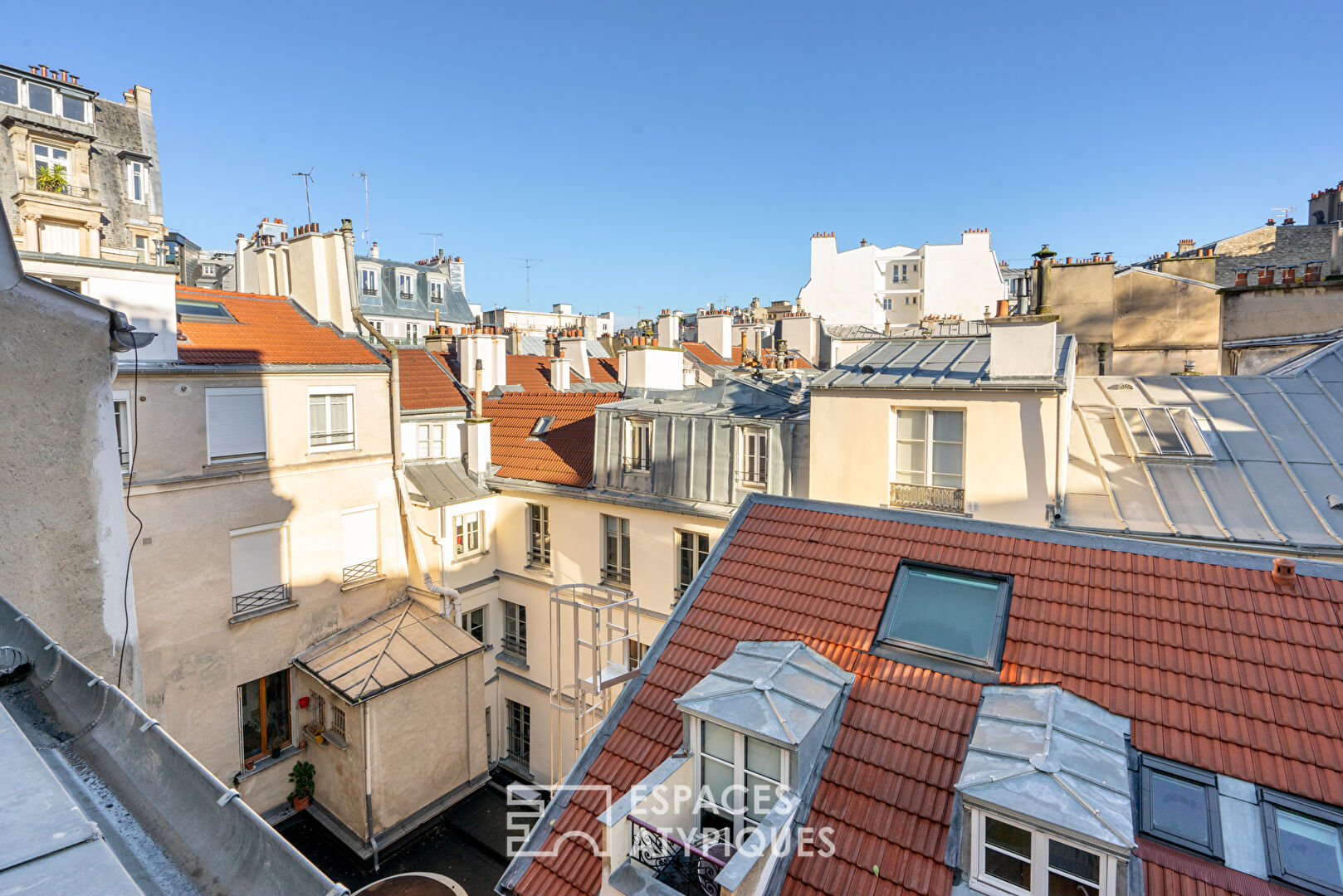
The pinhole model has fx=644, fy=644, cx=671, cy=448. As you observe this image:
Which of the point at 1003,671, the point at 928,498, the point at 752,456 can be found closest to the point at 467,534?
the point at 752,456

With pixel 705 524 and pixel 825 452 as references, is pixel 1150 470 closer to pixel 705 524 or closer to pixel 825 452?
pixel 825 452

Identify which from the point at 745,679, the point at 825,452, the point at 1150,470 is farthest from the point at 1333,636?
the point at 825,452

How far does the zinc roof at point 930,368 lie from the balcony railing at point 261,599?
11285mm

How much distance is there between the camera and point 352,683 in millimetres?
12484

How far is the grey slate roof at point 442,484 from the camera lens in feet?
48.9

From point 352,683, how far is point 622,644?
5.30m

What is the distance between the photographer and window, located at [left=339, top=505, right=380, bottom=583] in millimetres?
14122

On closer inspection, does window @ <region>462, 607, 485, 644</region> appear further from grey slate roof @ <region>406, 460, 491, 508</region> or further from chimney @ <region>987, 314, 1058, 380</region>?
chimney @ <region>987, 314, 1058, 380</region>

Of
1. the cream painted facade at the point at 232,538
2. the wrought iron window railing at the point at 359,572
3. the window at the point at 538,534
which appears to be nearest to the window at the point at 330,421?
the cream painted facade at the point at 232,538

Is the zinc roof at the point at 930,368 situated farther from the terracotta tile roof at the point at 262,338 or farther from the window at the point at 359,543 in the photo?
the terracotta tile roof at the point at 262,338

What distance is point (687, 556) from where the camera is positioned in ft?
43.6

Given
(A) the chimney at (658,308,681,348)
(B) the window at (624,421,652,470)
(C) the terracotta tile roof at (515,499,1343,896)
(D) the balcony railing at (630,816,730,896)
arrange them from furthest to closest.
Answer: (A) the chimney at (658,308,681,348) → (B) the window at (624,421,652,470) → (D) the balcony railing at (630,816,730,896) → (C) the terracotta tile roof at (515,499,1343,896)

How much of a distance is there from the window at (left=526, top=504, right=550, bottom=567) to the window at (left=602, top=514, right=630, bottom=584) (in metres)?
1.71

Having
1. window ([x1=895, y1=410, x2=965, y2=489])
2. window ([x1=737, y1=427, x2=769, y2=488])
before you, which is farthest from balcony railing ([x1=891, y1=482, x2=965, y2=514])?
window ([x1=737, y1=427, x2=769, y2=488])
